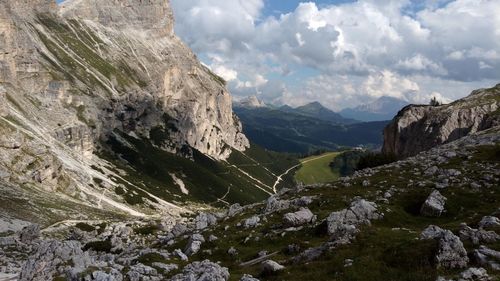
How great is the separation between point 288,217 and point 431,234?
17.2 m

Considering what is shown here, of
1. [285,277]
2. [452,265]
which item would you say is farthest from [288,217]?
[452,265]

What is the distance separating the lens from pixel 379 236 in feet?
103

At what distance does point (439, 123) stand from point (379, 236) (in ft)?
380

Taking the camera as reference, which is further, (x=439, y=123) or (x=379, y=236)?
(x=439, y=123)

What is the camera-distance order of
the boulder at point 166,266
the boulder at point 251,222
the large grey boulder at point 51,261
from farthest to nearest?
the boulder at point 251,222, the boulder at point 166,266, the large grey boulder at point 51,261

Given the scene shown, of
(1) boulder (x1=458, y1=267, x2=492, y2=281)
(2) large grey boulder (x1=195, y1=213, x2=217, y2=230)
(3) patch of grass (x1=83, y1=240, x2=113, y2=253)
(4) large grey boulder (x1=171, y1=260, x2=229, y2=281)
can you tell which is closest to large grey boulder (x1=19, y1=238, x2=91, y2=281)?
(4) large grey boulder (x1=171, y1=260, x2=229, y2=281)

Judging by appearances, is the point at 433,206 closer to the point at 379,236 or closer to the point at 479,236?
the point at 379,236

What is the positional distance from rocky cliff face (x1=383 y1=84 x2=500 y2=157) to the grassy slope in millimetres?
67048

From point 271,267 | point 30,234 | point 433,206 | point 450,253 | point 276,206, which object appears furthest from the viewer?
point 30,234

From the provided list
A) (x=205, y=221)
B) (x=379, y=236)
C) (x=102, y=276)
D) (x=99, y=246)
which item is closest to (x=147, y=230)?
(x=99, y=246)

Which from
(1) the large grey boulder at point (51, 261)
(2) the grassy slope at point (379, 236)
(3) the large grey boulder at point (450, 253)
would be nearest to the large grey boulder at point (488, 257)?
A: (3) the large grey boulder at point (450, 253)

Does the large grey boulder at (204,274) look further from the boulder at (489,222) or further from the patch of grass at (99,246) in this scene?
the patch of grass at (99,246)

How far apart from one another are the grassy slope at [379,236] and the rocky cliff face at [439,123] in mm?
67048

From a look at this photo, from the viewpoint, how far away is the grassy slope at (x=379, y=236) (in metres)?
25.5
